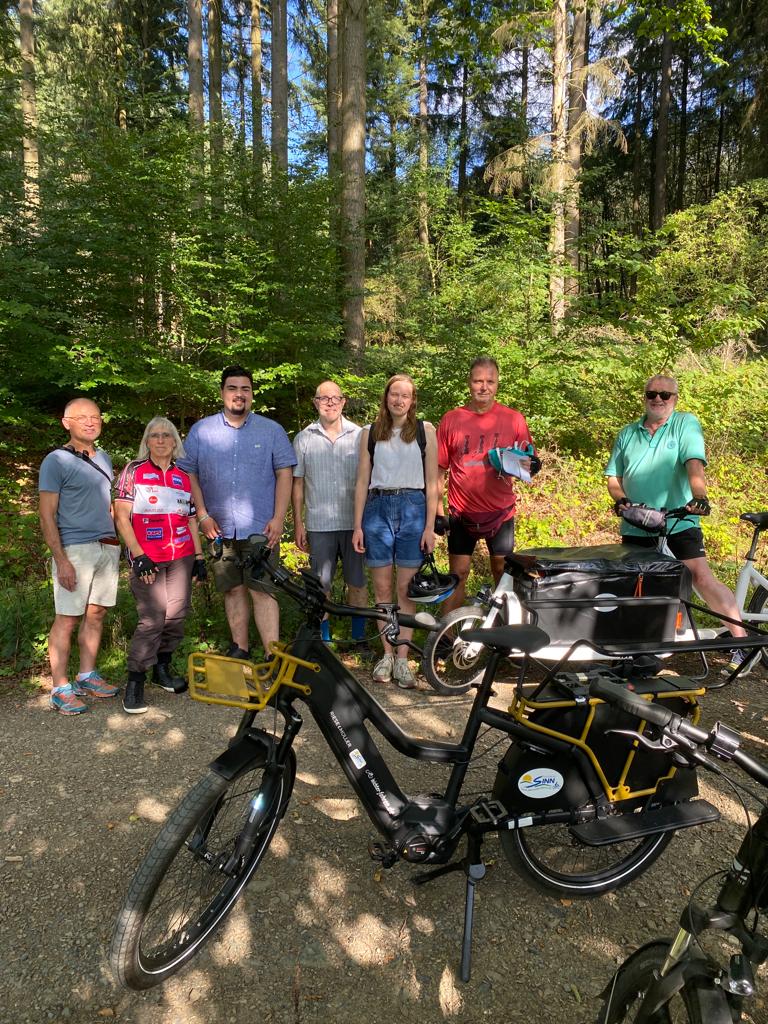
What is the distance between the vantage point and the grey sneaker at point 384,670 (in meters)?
4.38

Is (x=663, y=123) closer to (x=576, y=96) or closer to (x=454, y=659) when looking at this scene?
(x=576, y=96)

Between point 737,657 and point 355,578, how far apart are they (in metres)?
2.95

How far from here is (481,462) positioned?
14.3 feet

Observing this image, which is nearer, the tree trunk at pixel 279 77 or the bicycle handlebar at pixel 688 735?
the bicycle handlebar at pixel 688 735

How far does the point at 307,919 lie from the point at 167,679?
2229mm

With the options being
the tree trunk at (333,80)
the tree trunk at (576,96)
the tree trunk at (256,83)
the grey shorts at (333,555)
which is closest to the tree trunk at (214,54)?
the tree trunk at (256,83)

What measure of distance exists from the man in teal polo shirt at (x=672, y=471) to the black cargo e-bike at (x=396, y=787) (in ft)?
6.74

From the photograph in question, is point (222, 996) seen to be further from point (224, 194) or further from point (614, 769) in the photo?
point (224, 194)

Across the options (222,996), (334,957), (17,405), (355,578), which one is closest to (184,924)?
(222,996)

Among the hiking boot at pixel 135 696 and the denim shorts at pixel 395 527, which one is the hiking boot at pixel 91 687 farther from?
the denim shorts at pixel 395 527

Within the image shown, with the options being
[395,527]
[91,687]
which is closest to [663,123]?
[395,527]

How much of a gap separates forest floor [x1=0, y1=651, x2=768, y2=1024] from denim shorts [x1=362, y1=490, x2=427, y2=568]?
4.62 feet

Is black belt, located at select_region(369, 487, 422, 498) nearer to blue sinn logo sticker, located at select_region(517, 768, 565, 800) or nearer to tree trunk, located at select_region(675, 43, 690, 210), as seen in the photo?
blue sinn logo sticker, located at select_region(517, 768, 565, 800)

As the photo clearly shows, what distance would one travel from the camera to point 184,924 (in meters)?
2.18
